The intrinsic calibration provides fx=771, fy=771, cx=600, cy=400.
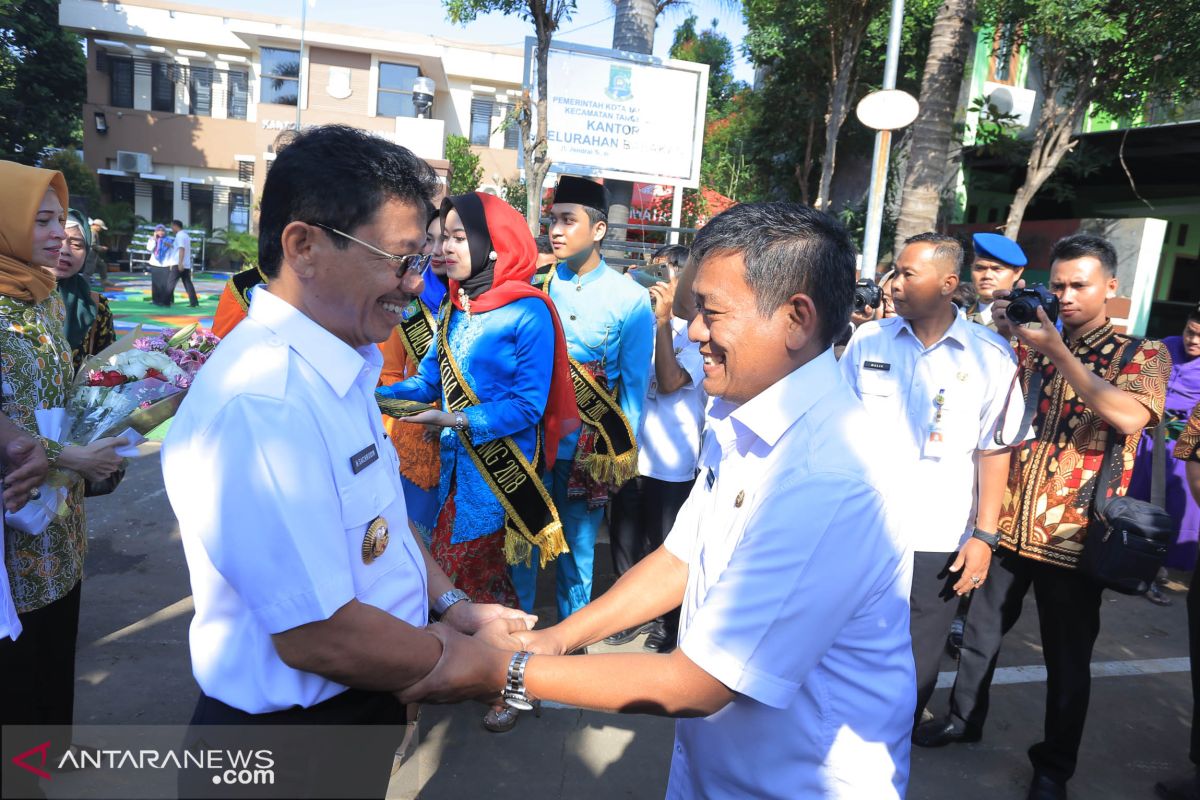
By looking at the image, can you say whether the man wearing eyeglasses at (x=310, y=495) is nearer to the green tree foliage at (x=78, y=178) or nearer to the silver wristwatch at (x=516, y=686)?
the silver wristwatch at (x=516, y=686)

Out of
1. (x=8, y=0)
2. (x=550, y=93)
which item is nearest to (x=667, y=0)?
→ (x=550, y=93)

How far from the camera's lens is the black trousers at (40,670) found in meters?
2.34

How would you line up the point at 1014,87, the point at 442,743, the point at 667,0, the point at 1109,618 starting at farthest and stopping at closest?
the point at 1014,87 → the point at 667,0 → the point at 1109,618 → the point at 442,743

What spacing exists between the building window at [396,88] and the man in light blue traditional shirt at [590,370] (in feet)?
85.0

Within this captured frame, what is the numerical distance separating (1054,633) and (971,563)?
0.37m

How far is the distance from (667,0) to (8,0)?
24727 millimetres

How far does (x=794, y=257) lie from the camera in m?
1.49

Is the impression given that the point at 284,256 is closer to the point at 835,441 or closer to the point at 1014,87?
the point at 835,441

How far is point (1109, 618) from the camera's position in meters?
4.75

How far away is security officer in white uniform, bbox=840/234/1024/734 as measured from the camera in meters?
3.06

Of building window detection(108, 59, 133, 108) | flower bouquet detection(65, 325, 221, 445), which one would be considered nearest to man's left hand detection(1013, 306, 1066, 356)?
flower bouquet detection(65, 325, 221, 445)

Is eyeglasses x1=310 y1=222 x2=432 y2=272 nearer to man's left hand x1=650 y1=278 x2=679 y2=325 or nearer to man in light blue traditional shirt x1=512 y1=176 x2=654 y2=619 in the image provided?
man in light blue traditional shirt x1=512 y1=176 x2=654 y2=619

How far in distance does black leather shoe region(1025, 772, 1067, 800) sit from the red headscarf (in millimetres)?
2249

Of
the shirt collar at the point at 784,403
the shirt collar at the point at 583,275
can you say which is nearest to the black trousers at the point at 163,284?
the shirt collar at the point at 583,275
